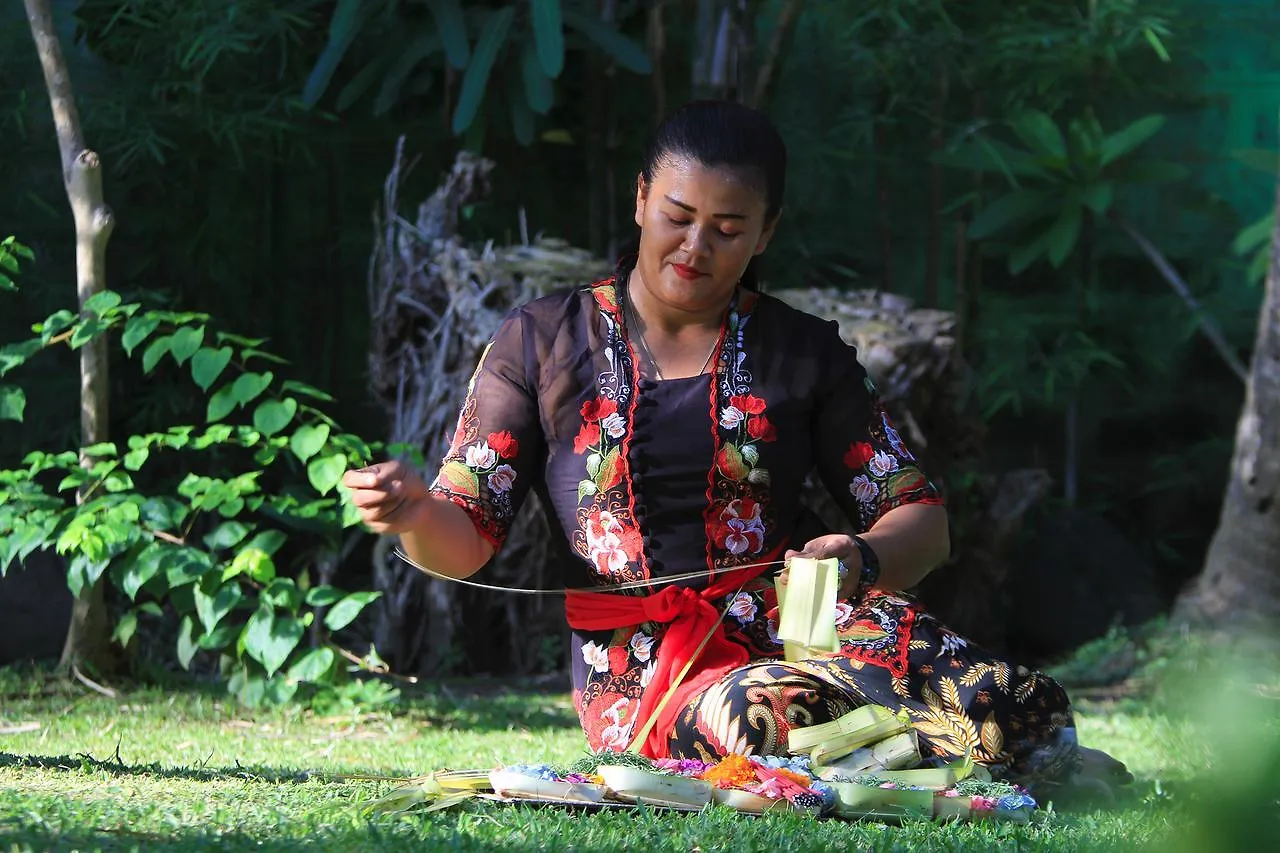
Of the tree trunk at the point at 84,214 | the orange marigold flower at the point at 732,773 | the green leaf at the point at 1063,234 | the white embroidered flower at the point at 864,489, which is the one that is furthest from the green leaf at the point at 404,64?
the orange marigold flower at the point at 732,773

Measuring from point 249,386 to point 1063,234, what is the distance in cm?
383

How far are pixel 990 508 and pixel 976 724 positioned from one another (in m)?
3.34

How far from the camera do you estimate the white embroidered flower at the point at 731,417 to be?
2.68 metres

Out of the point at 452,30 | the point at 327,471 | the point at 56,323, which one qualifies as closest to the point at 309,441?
the point at 327,471

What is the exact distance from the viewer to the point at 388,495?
2236 mm

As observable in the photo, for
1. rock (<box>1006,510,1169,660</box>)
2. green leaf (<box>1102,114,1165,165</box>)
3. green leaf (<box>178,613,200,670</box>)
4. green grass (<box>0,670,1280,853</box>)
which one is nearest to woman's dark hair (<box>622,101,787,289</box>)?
green grass (<box>0,670,1280,853</box>)

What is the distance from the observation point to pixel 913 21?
6.69 m

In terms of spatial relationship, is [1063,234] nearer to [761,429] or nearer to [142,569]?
[761,429]

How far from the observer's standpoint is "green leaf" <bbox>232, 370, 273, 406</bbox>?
387 cm

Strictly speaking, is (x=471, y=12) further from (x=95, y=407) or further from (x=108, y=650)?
(x=108, y=650)

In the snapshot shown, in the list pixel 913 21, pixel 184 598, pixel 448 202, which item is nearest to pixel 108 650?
pixel 184 598

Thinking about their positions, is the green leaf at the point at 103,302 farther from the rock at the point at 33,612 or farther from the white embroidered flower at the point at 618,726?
the white embroidered flower at the point at 618,726

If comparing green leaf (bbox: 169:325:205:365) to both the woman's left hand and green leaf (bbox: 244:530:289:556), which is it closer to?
green leaf (bbox: 244:530:289:556)

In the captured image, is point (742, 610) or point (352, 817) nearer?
point (352, 817)
